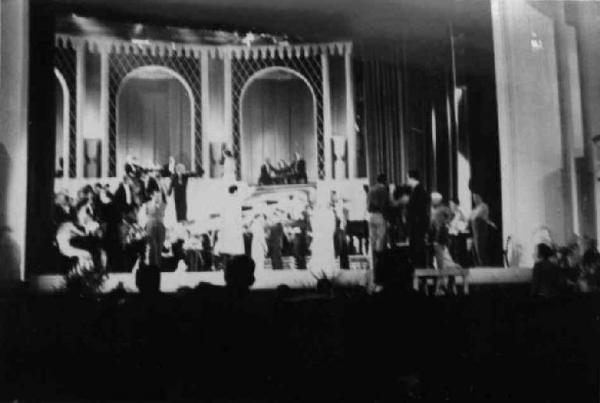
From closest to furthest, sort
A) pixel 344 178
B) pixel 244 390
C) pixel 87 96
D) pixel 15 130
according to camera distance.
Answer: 1. pixel 244 390
2. pixel 15 130
3. pixel 87 96
4. pixel 344 178

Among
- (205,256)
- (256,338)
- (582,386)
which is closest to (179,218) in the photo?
(205,256)

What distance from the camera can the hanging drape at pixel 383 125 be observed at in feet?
14.8

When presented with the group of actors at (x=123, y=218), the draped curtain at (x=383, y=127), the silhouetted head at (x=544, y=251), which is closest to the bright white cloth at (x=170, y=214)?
the group of actors at (x=123, y=218)

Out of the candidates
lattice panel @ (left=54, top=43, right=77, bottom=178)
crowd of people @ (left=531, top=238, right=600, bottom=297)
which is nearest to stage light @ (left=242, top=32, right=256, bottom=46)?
lattice panel @ (left=54, top=43, right=77, bottom=178)

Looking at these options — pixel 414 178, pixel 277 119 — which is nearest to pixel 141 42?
pixel 277 119

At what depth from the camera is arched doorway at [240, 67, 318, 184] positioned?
181 inches

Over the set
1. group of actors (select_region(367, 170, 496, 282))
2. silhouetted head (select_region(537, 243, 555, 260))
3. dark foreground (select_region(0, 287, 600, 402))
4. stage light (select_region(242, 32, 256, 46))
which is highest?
stage light (select_region(242, 32, 256, 46))

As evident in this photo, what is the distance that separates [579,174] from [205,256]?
8.52 ft

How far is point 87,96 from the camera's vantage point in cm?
427

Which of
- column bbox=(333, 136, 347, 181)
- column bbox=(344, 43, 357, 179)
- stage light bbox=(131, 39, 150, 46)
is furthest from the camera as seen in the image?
column bbox=(344, 43, 357, 179)

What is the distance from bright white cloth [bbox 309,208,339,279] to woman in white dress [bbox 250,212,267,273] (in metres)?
0.32

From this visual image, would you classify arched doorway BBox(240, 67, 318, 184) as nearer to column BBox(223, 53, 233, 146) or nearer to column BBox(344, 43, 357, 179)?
column BBox(223, 53, 233, 146)

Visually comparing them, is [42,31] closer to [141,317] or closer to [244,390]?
[141,317]

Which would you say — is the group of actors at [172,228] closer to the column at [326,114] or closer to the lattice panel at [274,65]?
the column at [326,114]
